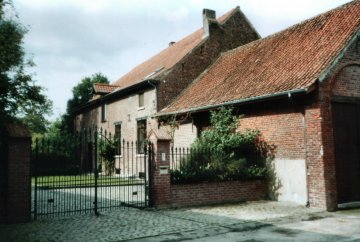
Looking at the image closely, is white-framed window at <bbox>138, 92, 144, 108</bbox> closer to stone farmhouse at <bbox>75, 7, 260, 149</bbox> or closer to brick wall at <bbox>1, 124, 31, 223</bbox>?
stone farmhouse at <bbox>75, 7, 260, 149</bbox>

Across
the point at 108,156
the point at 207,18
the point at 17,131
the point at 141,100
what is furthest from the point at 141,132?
the point at 17,131


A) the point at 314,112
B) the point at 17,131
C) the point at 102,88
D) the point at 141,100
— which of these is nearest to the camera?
the point at 17,131

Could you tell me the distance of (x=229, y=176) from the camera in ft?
41.8

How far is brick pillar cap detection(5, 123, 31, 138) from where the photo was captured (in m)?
9.42

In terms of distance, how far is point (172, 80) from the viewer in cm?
2052

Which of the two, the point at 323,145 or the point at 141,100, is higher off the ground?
the point at 141,100

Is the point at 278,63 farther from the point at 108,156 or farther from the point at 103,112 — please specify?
the point at 103,112

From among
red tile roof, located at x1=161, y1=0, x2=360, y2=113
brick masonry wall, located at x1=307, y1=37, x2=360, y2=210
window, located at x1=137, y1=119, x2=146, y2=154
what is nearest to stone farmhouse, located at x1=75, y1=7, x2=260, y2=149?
window, located at x1=137, y1=119, x2=146, y2=154

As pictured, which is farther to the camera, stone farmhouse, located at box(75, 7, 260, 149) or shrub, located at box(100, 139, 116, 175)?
shrub, located at box(100, 139, 116, 175)

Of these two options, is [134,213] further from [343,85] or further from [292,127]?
[343,85]

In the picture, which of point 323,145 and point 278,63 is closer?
point 323,145

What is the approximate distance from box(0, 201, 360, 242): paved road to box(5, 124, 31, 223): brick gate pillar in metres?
0.36

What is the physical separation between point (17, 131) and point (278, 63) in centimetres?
1009

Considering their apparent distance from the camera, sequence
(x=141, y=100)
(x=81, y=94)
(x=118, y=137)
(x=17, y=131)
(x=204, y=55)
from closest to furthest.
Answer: (x=17, y=131), (x=204, y=55), (x=141, y=100), (x=118, y=137), (x=81, y=94)
